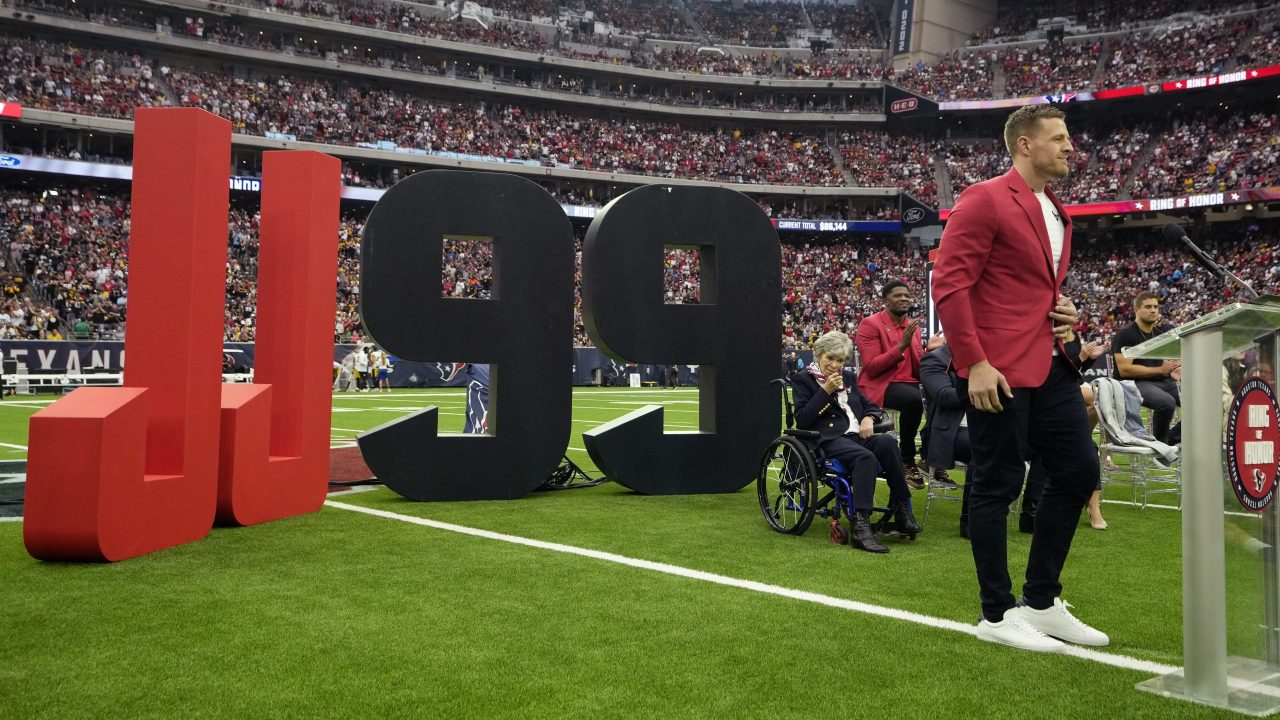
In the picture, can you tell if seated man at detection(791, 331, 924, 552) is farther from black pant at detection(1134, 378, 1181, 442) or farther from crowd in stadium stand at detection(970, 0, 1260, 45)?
crowd in stadium stand at detection(970, 0, 1260, 45)

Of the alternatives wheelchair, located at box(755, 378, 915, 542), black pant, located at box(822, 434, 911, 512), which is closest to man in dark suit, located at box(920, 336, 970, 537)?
wheelchair, located at box(755, 378, 915, 542)

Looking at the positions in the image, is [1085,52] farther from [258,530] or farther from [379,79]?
[258,530]

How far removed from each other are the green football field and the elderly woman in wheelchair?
7.7 inches

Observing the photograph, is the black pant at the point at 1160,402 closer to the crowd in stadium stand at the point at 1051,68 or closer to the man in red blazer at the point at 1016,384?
the man in red blazer at the point at 1016,384

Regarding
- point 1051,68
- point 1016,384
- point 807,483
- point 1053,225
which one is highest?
point 1051,68

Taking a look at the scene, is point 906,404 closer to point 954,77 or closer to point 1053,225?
point 1053,225

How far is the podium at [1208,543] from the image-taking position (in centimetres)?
292

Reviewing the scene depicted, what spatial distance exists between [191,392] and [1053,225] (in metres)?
4.52

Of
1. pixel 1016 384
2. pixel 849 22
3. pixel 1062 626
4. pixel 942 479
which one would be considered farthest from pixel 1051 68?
pixel 1062 626

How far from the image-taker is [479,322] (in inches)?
289

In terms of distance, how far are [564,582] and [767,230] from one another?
14.8ft

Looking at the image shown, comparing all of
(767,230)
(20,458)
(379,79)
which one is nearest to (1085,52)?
(379,79)

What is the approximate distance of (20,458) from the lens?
9336mm

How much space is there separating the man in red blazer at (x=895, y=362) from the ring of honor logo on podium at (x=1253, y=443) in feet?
12.4
